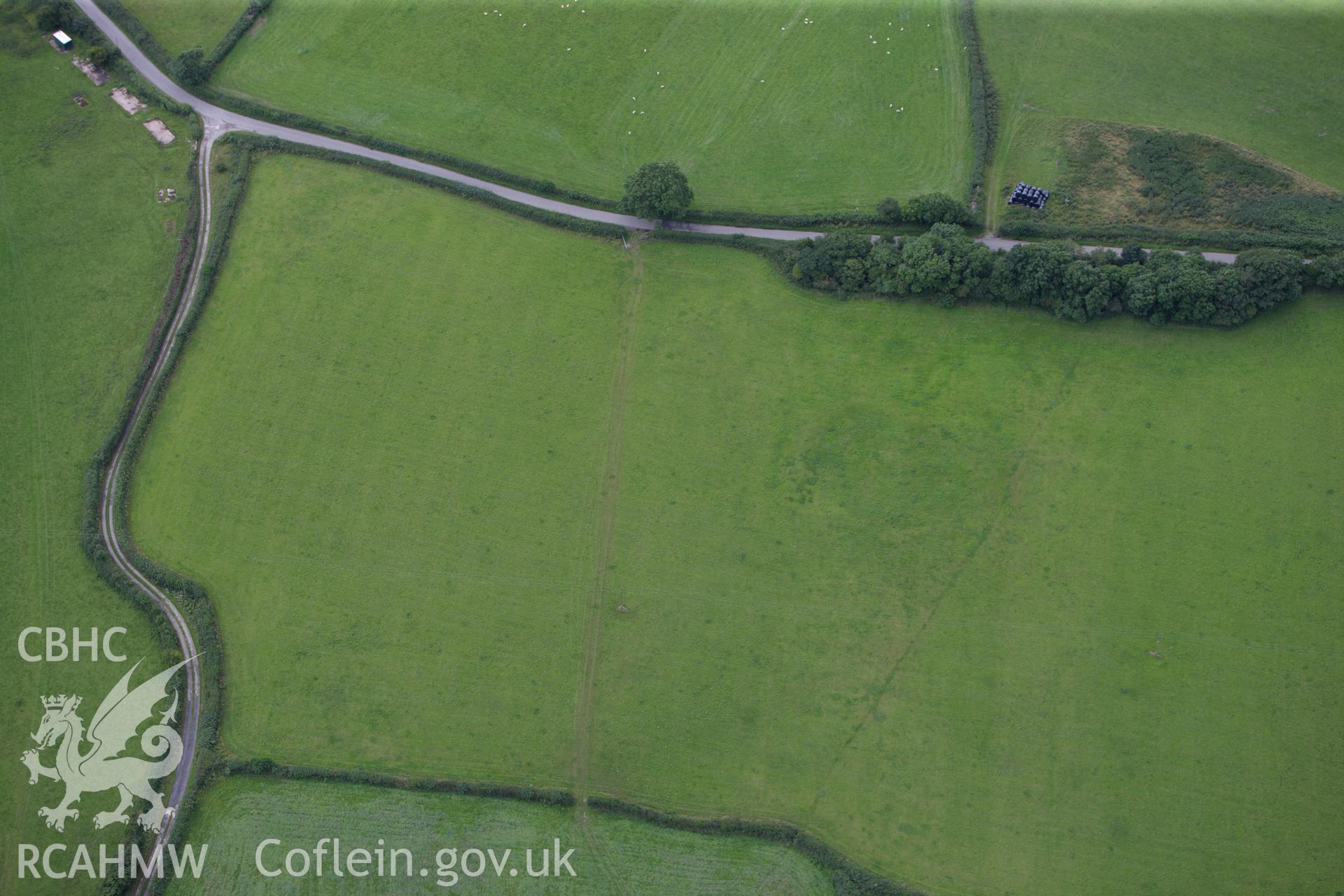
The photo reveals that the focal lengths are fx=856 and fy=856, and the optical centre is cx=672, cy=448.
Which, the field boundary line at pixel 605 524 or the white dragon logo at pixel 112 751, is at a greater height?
the field boundary line at pixel 605 524

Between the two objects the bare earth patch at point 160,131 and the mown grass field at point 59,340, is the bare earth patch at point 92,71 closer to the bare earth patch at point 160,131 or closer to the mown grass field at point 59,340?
the mown grass field at point 59,340

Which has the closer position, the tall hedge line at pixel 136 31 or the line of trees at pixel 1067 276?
the line of trees at pixel 1067 276

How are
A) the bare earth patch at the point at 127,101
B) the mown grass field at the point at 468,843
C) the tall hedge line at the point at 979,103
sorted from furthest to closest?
the bare earth patch at the point at 127,101
the tall hedge line at the point at 979,103
the mown grass field at the point at 468,843

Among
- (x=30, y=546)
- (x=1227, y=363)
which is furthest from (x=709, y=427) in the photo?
(x=30, y=546)

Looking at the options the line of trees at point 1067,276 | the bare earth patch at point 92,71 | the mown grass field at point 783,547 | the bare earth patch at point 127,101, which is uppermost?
the bare earth patch at point 92,71

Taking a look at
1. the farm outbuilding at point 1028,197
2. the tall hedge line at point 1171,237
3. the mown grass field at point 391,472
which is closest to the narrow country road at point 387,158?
the tall hedge line at point 1171,237

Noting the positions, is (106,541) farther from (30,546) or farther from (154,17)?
(154,17)

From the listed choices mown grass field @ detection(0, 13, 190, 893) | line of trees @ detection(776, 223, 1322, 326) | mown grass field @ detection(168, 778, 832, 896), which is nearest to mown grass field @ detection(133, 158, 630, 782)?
mown grass field @ detection(168, 778, 832, 896)

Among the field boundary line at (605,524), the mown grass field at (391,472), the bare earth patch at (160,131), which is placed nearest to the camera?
the field boundary line at (605,524)

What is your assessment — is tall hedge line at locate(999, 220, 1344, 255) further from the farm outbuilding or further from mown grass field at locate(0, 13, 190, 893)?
mown grass field at locate(0, 13, 190, 893)
